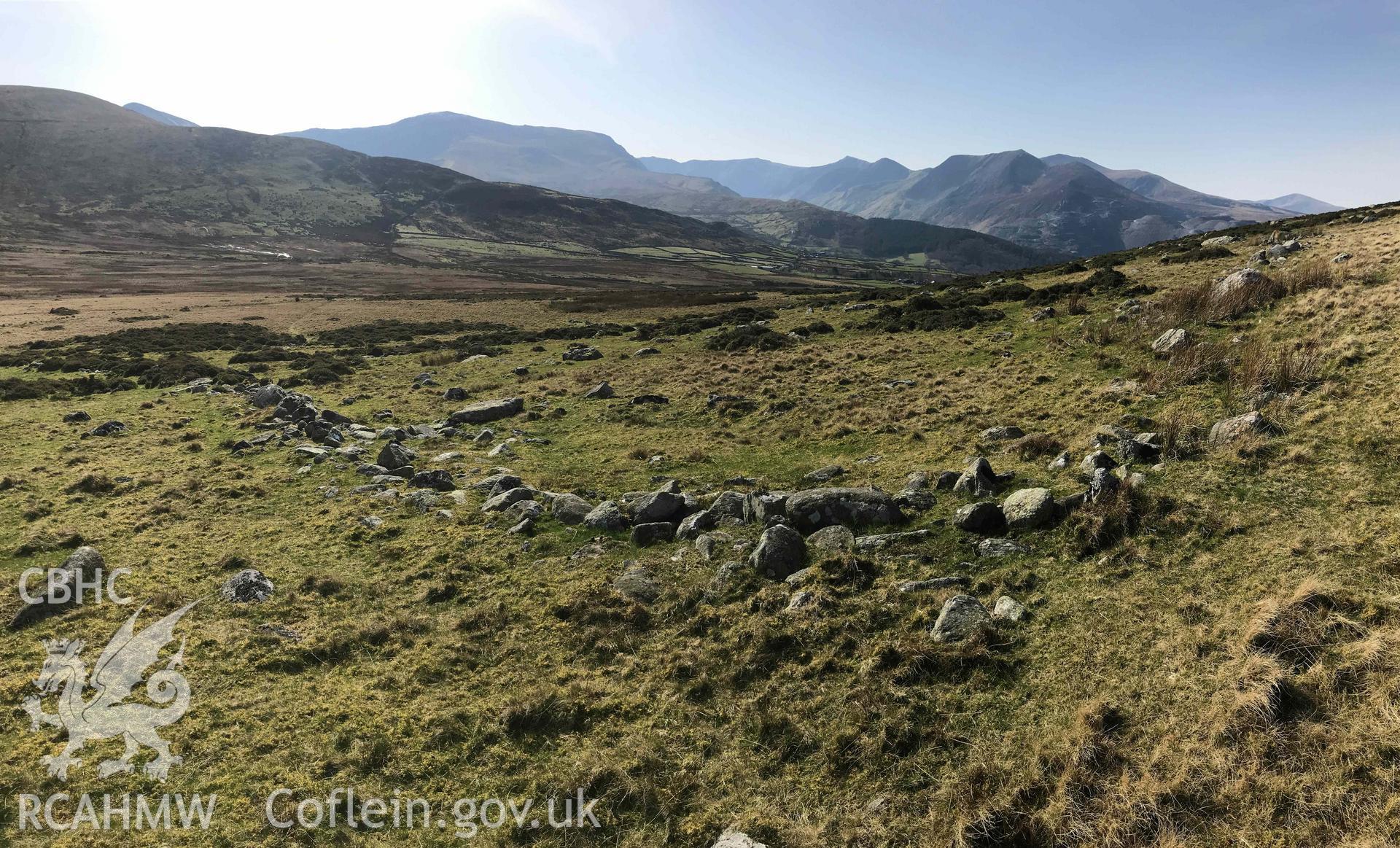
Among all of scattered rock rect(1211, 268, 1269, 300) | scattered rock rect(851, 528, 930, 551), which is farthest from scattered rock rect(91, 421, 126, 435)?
scattered rock rect(1211, 268, 1269, 300)

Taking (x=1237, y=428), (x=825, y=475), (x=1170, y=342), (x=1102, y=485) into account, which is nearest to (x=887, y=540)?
(x=1102, y=485)

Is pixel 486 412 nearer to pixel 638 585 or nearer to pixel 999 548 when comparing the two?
pixel 638 585

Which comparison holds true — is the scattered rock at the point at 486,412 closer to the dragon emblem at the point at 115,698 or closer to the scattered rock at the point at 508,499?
the scattered rock at the point at 508,499

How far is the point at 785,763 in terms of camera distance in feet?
25.7

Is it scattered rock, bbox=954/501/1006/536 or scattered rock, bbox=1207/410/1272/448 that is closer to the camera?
scattered rock, bbox=954/501/1006/536

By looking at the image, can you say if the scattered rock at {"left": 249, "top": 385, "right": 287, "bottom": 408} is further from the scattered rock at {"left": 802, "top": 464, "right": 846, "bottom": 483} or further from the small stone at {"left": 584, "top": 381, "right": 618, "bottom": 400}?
the scattered rock at {"left": 802, "top": 464, "right": 846, "bottom": 483}

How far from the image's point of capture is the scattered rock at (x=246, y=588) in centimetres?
1221

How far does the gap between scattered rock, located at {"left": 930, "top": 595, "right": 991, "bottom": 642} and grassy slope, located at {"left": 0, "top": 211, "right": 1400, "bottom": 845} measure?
14.1 inches

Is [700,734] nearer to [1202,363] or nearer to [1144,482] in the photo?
[1144,482]

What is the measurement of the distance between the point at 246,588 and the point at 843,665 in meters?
12.4

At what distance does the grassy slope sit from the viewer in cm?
632

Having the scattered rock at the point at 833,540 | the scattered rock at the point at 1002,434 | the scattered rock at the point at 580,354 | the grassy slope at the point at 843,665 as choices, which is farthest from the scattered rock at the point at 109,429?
the scattered rock at the point at 1002,434

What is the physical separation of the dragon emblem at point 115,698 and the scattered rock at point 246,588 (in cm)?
110

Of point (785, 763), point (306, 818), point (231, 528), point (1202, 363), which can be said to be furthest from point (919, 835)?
point (231, 528)
